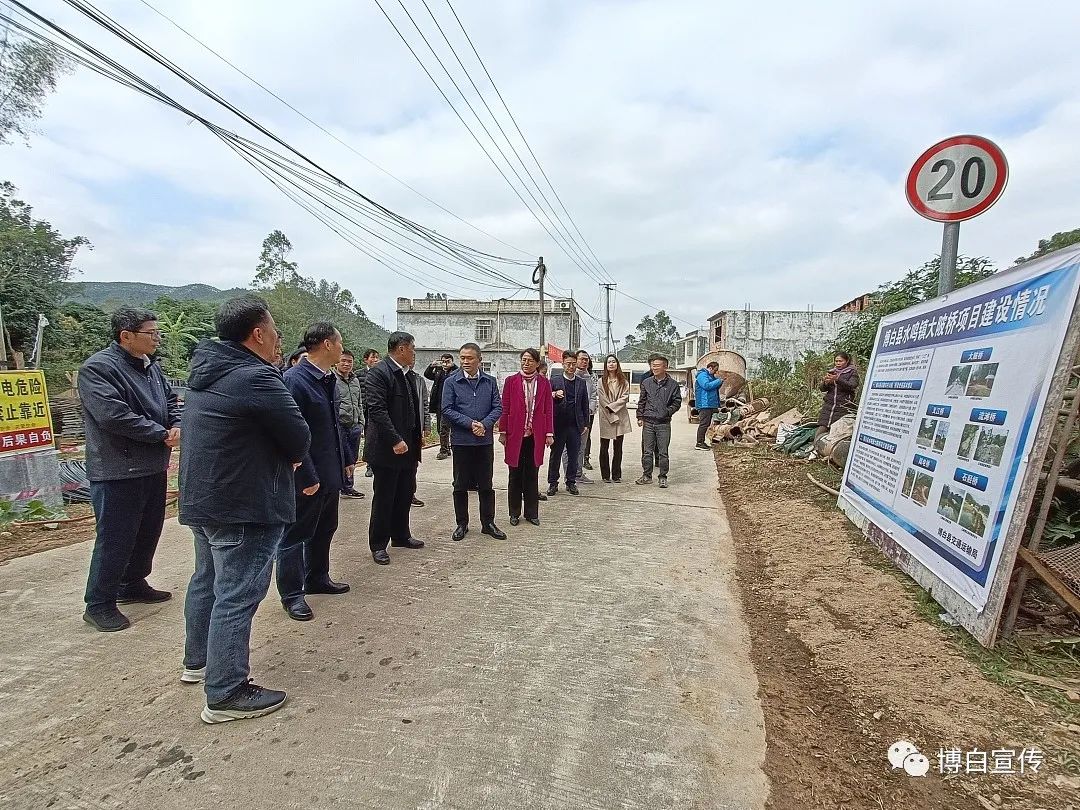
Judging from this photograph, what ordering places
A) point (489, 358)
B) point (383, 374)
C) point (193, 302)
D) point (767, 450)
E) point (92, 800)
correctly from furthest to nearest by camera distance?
point (489, 358)
point (193, 302)
point (767, 450)
point (383, 374)
point (92, 800)

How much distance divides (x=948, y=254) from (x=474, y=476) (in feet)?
13.1

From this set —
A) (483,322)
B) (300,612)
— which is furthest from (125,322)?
(483,322)

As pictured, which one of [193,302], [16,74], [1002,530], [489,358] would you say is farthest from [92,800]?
[489,358]

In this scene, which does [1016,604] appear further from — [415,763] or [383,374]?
[383,374]

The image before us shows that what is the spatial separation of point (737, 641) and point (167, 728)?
8.96ft

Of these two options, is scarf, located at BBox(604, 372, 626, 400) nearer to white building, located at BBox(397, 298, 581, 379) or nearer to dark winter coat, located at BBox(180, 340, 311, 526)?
dark winter coat, located at BBox(180, 340, 311, 526)

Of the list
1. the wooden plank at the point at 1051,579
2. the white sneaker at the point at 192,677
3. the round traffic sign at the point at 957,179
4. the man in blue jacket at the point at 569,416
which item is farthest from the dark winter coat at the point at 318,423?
the round traffic sign at the point at 957,179

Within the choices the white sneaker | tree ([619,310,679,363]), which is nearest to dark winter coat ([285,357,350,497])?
the white sneaker

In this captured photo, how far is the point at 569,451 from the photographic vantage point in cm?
652

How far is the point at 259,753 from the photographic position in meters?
2.02

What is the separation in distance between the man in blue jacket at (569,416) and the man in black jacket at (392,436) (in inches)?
87.7

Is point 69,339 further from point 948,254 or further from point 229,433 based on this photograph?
point 948,254

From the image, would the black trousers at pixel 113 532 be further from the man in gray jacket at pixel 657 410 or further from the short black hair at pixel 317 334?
the man in gray jacket at pixel 657 410

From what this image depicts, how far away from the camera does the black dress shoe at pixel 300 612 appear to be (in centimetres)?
310
